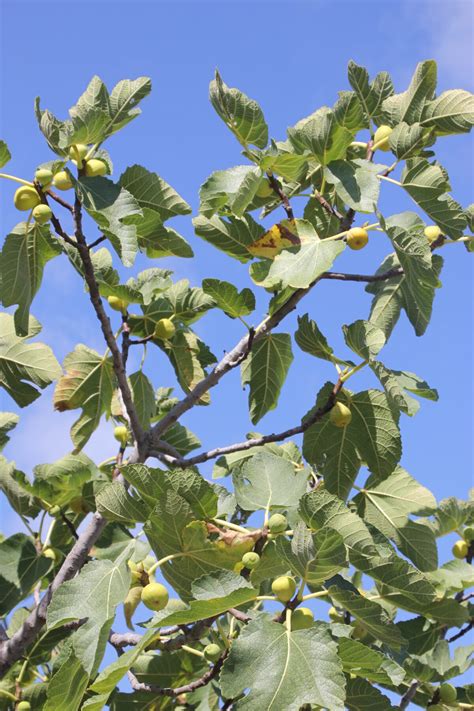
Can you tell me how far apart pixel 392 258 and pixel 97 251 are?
1.24 meters

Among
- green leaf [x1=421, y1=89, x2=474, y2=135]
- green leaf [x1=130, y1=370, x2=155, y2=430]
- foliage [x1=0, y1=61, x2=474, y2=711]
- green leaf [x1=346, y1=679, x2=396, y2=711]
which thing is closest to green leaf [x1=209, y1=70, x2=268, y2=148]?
foliage [x1=0, y1=61, x2=474, y2=711]

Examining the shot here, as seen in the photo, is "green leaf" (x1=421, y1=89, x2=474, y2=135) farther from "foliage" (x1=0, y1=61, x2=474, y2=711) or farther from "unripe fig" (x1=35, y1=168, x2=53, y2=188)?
"unripe fig" (x1=35, y1=168, x2=53, y2=188)

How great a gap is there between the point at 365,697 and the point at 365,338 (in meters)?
1.06

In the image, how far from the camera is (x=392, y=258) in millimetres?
3240

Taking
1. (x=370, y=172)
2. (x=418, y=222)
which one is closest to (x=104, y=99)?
(x=370, y=172)

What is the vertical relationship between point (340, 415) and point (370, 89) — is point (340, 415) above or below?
below

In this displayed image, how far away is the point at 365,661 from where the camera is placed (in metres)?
2.12

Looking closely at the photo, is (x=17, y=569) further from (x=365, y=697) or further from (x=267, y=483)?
(x=365, y=697)

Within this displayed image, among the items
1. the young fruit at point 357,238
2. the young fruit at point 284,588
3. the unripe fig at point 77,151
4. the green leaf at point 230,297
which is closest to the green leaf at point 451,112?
the young fruit at point 357,238

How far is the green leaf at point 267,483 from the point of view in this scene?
253 centimetres

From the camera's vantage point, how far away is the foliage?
2.15 m

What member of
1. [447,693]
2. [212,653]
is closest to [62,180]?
[212,653]

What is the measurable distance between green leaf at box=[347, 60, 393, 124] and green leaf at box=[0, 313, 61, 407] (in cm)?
148

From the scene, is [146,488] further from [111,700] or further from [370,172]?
[370,172]
